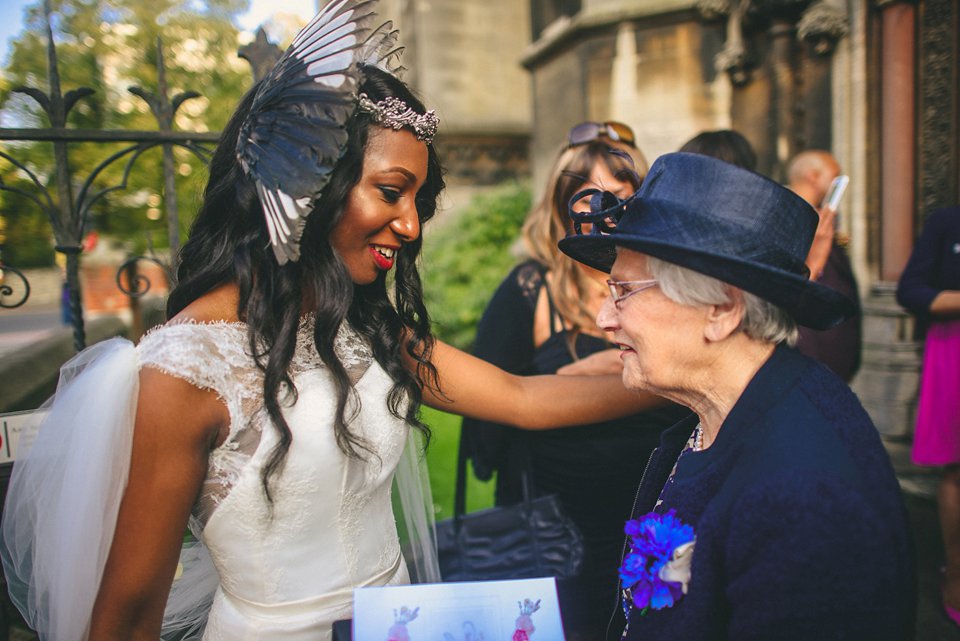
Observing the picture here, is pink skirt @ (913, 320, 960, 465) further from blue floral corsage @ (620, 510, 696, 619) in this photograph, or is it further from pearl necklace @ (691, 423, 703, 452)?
blue floral corsage @ (620, 510, 696, 619)

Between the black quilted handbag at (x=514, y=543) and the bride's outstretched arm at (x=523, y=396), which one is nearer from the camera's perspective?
the bride's outstretched arm at (x=523, y=396)

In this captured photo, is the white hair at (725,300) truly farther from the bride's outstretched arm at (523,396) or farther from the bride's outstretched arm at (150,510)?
the bride's outstretched arm at (150,510)

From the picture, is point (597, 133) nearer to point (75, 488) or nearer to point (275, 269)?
point (275, 269)

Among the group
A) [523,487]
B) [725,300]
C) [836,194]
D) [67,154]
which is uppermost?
[67,154]

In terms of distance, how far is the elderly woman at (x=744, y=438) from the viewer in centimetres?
115

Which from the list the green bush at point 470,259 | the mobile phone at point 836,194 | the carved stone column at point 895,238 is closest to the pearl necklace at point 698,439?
the mobile phone at point 836,194

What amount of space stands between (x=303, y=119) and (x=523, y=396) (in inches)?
45.9

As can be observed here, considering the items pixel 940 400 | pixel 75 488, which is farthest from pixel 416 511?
pixel 940 400

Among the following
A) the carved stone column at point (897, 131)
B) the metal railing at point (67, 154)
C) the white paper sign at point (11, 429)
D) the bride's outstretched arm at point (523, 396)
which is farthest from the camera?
the carved stone column at point (897, 131)

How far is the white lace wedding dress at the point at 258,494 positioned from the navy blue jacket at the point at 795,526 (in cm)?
81

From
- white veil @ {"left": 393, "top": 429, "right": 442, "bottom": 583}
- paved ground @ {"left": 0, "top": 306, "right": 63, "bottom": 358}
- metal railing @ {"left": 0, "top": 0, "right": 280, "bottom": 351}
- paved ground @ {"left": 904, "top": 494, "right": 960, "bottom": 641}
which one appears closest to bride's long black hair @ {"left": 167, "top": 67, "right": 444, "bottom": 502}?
white veil @ {"left": 393, "top": 429, "right": 442, "bottom": 583}

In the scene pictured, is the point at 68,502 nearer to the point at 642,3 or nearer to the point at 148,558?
the point at 148,558

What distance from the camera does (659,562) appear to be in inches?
54.7

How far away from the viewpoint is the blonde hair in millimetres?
2730
